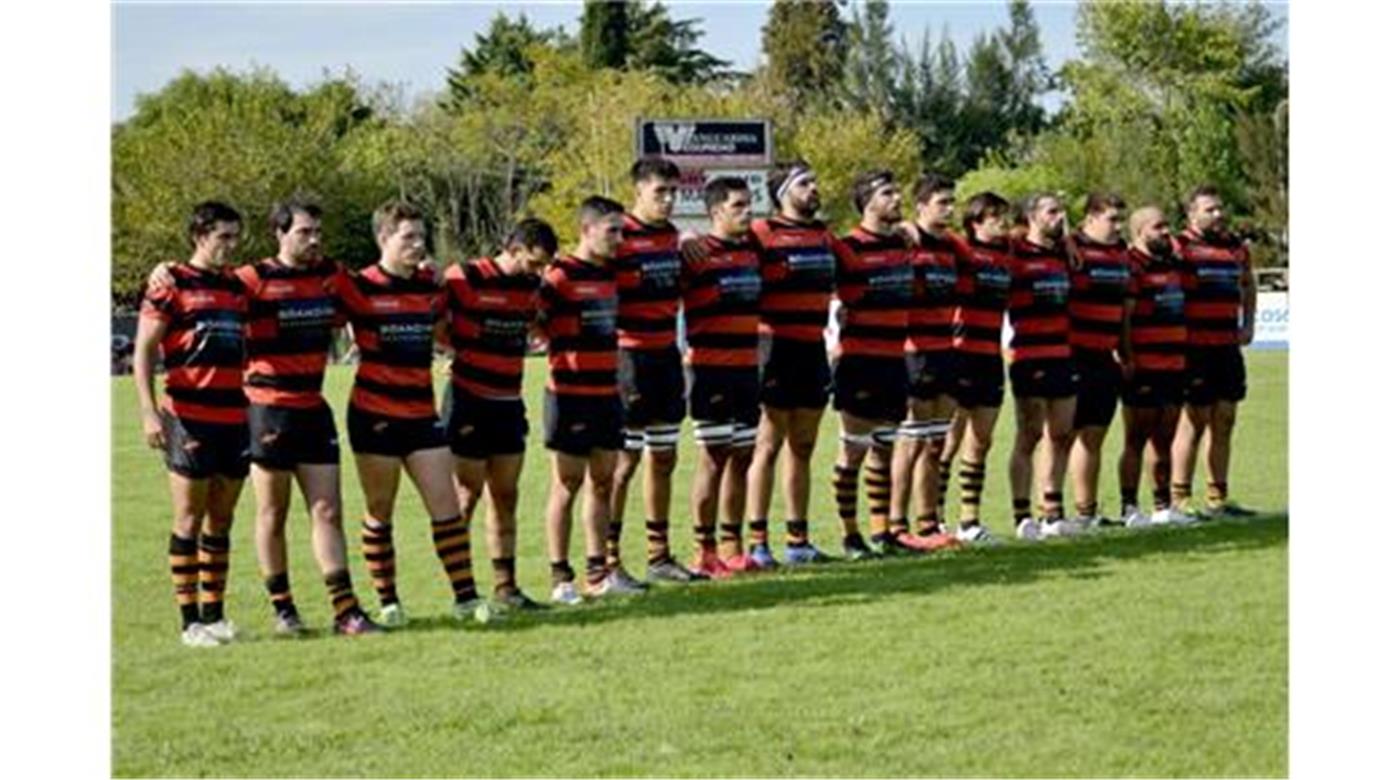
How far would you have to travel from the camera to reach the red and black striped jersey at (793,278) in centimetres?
1183

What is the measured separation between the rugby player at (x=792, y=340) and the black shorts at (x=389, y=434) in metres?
2.36

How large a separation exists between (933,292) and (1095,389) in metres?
1.47

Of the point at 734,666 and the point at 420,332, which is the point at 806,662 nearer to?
the point at 734,666

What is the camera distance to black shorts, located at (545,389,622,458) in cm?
1087

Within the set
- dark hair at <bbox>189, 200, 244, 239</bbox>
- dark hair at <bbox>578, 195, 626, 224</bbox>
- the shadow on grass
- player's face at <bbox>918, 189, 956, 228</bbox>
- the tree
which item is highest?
the tree

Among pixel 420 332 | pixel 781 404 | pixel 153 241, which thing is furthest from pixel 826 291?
pixel 153 241

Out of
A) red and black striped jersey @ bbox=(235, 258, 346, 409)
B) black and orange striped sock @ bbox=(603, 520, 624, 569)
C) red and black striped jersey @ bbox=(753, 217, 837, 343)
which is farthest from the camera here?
red and black striped jersey @ bbox=(753, 217, 837, 343)

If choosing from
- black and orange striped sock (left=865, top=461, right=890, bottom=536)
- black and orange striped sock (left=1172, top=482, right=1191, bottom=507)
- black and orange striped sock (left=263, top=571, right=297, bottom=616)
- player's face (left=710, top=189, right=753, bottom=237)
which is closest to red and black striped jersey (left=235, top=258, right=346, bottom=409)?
black and orange striped sock (left=263, top=571, right=297, bottom=616)

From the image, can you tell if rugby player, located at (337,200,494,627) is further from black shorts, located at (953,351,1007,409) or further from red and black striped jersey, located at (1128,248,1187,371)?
red and black striped jersey, located at (1128,248,1187,371)

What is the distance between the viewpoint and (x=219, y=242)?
31.9 feet

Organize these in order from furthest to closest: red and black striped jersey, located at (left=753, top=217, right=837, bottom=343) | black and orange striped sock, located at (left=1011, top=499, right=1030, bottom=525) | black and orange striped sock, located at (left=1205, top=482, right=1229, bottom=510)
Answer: black and orange striped sock, located at (left=1205, top=482, right=1229, bottom=510), black and orange striped sock, located at (left=1011, top=499, right=1030, bottom=525), red and black striped jersey, located at (left=753, top=217, right=837, bottom=343)

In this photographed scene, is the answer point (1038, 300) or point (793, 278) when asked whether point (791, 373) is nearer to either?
point (793, 278)

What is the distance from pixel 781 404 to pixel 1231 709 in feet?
14.0

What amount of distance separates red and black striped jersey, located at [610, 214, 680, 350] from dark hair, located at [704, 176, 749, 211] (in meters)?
0.37
